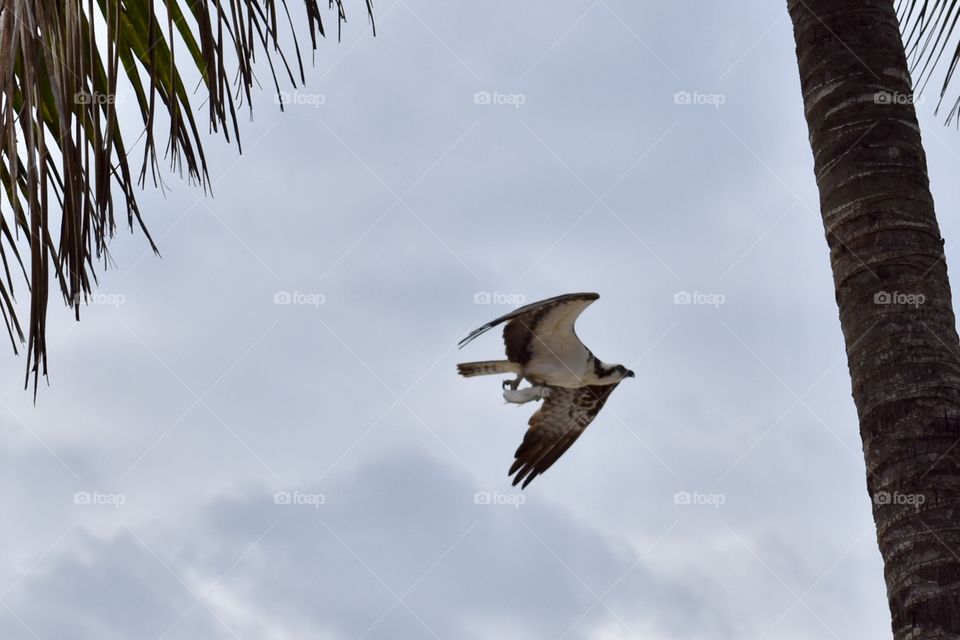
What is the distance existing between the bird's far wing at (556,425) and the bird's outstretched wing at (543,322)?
49cm

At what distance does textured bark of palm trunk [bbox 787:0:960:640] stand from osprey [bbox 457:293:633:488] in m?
3.65

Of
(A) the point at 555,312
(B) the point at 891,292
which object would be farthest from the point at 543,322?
(B) the point at 891,292

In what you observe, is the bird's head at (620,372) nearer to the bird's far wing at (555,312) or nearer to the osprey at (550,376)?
the osprey at (550,376)

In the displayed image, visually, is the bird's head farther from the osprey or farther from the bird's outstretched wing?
the bird's outstretched wing

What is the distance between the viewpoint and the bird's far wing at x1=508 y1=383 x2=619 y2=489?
28.8 feet

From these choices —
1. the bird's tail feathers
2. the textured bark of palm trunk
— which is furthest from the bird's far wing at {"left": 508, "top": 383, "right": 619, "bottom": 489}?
the textured bark of palm trunk

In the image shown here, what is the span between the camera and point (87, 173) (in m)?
3.45

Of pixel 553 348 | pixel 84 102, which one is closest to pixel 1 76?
pixel 84 102

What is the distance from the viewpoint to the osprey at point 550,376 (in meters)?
8.38

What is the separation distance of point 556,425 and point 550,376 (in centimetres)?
43

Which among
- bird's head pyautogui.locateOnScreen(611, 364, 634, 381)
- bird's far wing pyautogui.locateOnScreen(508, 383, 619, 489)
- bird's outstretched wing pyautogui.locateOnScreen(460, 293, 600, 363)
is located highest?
bird's outstretched wing pyautogui.locateOnScreen(460, 293, 600, 363)

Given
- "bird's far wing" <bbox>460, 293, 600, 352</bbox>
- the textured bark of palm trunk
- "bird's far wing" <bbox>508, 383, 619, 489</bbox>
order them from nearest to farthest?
the textured bark of palm trunk < "bird's far wing" <bbox>460, 293, 600, 352</bbox> < "bird's far wing" <bbox>508, 383, 619, 489</bbox>

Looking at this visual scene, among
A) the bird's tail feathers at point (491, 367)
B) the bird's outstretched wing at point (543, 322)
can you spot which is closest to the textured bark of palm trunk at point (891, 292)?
the bird's outstretched wing at point (543, 322)

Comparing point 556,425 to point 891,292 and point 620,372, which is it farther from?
point 891,292
